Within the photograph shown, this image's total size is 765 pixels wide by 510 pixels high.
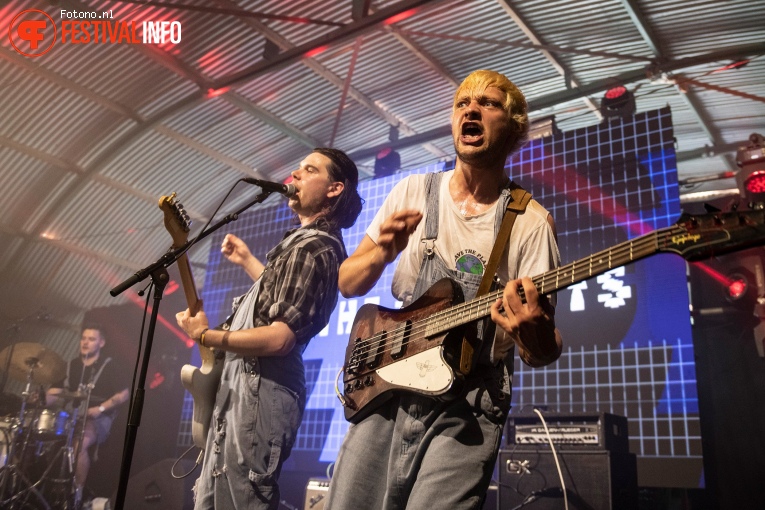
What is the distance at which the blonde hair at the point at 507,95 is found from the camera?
8.27 ft

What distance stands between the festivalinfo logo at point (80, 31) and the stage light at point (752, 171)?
6631 millimetres

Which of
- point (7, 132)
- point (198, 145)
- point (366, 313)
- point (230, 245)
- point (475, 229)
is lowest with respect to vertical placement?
point (366, 313)

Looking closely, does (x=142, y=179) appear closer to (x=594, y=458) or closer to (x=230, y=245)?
(x=230, y=245)

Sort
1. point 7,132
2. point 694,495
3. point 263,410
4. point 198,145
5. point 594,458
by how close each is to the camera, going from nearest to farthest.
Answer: point 263,410, point 594,458, point 694,495, point 7,132, point 198,145

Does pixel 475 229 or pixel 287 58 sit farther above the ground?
pixel 287 58

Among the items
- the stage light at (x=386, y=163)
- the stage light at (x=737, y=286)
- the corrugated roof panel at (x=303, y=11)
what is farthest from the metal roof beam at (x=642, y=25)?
the stage light at (x=386, y=163)

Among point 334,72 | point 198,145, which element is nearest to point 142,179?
point 198,145

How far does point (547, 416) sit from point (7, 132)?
27.0ft

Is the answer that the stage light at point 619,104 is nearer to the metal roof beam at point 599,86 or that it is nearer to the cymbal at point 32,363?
the metal roof beam at point 599,86

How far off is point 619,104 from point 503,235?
5049 millimetres

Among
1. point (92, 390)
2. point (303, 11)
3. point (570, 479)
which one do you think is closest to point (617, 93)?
point (303, 11)

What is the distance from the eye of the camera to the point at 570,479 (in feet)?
15.3

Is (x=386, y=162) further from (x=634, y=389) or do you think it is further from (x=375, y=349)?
(x=375, y=349)

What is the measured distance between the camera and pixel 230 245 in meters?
3.75
